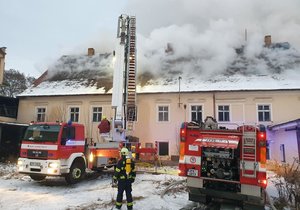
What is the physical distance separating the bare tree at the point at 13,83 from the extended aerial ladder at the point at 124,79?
2932 centimetres

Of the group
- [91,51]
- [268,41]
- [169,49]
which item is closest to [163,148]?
[169,49]

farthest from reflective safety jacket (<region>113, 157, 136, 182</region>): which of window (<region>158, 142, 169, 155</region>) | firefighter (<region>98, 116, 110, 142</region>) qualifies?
window (<region>158, 142, 169, 155</region>)

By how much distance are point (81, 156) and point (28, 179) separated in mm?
2702

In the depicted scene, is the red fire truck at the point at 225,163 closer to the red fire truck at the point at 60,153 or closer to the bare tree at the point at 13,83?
the red fire truck at the point at 60,153

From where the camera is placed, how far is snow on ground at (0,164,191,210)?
8.34 metres

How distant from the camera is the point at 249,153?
7512mm

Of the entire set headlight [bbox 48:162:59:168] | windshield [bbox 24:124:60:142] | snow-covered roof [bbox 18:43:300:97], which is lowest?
headlight [bbox 48:162:59:168]

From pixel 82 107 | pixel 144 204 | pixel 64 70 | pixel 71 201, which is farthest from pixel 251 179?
pixel 64 70

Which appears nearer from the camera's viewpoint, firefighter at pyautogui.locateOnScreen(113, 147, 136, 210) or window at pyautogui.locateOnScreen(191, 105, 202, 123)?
firefighter at pyautogui.locateOnScreen(113, 147, 136, 210)

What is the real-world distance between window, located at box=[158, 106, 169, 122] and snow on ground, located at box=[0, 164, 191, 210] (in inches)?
395

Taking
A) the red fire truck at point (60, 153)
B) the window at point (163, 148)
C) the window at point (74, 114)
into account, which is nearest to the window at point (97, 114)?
the window at point (74, 114)

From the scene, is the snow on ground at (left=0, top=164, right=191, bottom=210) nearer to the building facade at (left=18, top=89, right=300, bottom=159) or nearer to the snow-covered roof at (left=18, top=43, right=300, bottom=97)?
the building facade at (left=18, top=89, right=300, bottom=159)

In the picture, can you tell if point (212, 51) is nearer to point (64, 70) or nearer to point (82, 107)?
point (82, 107)

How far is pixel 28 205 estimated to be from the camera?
8.45 metres
